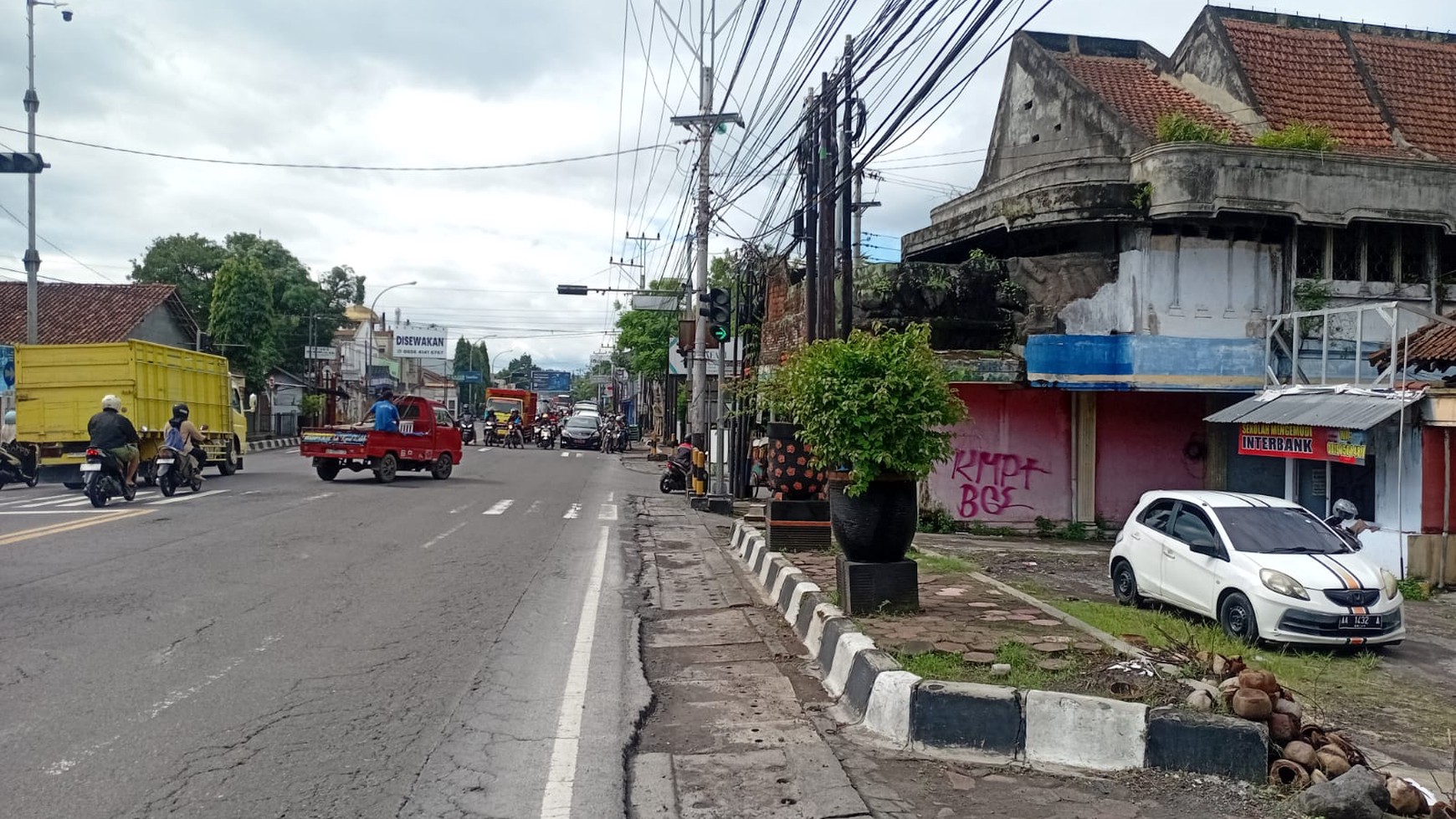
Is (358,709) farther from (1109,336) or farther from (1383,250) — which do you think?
(1383,250)

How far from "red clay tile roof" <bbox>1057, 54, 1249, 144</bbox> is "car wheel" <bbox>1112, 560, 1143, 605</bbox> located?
10.1 meters

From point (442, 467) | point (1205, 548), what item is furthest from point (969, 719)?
point (442, 467)

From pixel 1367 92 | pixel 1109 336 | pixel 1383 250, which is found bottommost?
pixel 1109 336

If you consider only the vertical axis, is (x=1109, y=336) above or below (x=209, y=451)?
above

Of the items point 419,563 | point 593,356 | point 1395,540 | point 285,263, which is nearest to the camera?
point 419,563

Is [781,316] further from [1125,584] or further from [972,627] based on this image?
[972,627]

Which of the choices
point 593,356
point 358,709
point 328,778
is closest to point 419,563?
point 358,709

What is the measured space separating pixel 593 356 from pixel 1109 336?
95981 mm

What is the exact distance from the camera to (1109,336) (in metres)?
16.7

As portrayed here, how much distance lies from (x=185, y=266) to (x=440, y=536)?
160 feet

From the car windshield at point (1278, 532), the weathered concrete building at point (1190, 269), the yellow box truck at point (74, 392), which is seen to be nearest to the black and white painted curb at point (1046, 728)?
the car windshield at point (1278, 532)

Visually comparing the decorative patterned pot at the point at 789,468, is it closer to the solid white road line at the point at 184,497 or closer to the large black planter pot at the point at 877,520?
the large black planter pot at the point at 877,520

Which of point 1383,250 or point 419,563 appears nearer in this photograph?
point 419,563

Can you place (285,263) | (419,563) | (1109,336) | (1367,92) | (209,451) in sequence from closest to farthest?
(419,563)
(1109,336)
(1367,92)
(209,451)
(285,263)
